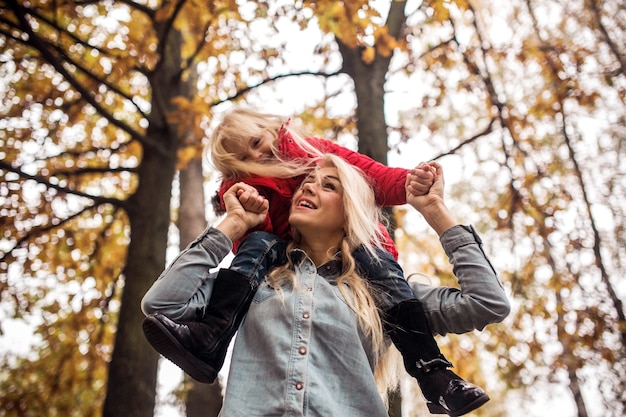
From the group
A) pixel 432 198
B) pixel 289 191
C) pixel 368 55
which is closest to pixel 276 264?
pixel 289 191

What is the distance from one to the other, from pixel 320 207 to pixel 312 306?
472 mm

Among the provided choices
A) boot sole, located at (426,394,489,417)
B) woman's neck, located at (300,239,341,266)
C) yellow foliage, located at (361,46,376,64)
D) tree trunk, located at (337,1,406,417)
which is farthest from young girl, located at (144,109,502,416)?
yellow foliage, located at (361,46,376,64)

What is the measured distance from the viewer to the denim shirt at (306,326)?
1848 millimetres

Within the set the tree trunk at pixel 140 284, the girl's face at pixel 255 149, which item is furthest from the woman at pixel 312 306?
the tree trunk at pixel 140 284

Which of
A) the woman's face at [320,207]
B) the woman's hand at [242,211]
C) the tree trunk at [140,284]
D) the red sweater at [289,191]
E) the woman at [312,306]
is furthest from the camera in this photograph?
the tree trunk at [140,284]

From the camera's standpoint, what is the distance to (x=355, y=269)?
7.38 ft

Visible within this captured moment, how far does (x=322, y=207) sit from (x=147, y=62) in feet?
9.80

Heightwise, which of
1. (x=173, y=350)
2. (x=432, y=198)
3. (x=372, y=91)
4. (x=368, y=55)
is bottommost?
(x=173, y=350)

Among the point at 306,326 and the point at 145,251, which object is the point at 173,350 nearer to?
the point at 306,326

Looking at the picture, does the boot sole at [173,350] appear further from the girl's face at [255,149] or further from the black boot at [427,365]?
the girl's face at [255,149]

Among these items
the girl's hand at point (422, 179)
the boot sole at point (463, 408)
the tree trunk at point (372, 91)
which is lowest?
the boot sole at point (463, 408)

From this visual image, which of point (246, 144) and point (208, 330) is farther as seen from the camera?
point (246, 144)

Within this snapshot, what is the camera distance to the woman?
187cm

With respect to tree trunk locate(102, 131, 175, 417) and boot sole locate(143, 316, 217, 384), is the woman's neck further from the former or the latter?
tree trunk locate(102, 131, 175, 417)
